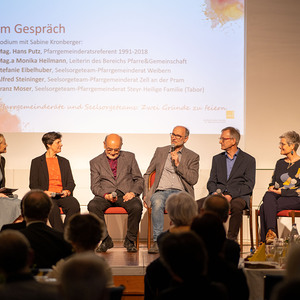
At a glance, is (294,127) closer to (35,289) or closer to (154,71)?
(154,71)

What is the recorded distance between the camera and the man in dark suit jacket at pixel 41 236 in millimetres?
2980

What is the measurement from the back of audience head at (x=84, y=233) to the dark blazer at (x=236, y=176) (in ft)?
9.83

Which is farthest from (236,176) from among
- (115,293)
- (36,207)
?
(115,293)

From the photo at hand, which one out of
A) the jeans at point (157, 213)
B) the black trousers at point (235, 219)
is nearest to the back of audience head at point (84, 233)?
the jeans at point (157, 213)

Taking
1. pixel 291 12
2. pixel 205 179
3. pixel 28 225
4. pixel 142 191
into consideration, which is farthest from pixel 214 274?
pixel 291 12

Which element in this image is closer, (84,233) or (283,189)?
(84,233)

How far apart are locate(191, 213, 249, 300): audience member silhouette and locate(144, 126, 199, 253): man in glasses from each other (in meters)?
2.88

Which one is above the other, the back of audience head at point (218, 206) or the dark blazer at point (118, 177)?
the dark blazer at point (118, 177)

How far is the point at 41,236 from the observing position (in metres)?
3.02

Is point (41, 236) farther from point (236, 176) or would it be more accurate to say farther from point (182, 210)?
point (236, 176)

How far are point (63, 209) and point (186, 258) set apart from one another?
3641 millimetres

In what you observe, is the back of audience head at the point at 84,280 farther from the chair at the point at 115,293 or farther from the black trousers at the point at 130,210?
the black trousers at the point at 130,210

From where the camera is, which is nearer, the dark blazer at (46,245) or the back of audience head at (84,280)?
the back of audience head at (84,280)

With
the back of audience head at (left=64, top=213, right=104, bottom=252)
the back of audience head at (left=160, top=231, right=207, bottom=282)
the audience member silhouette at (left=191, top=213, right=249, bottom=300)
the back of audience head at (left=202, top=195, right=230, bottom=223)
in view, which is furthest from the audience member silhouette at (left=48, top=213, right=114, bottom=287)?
the back of audience head at (left=202, top=195, right=230, bottom=223)
